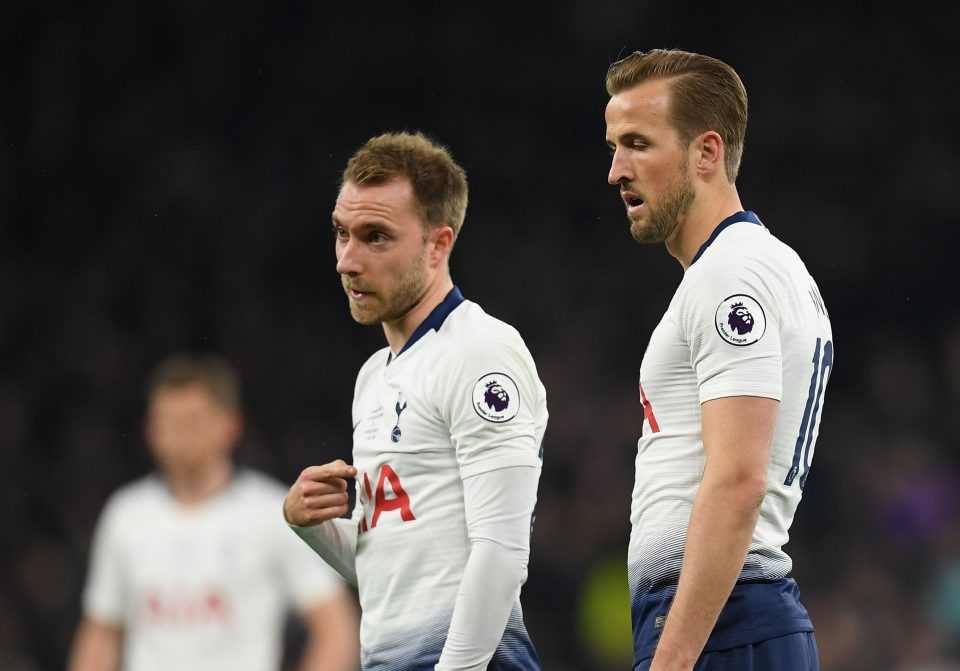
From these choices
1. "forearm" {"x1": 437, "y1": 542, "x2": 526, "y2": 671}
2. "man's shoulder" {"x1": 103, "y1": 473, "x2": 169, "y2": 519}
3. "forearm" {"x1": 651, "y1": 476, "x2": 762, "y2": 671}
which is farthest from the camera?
"man's shoulder" {"x1": 103, "y1": 473, "x2": 169, "y2": 519}

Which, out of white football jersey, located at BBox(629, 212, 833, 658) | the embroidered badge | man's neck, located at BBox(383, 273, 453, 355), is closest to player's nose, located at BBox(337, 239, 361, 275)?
man's neck, located at BBox(383, 273, 453, 355)

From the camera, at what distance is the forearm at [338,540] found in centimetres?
342

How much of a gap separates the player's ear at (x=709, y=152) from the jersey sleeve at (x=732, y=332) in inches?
10.0

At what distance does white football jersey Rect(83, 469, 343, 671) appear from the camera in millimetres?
5695

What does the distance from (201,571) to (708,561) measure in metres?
3.70

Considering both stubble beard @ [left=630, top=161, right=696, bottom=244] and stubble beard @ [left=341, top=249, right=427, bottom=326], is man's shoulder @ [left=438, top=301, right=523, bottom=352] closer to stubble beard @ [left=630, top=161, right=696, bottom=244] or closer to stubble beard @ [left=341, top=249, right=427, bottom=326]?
stubble beard @ [left=341, top=249, right=427, bottom=326]

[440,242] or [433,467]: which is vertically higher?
[440,242]

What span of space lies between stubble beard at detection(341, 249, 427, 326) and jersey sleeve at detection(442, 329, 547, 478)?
9.7 inches

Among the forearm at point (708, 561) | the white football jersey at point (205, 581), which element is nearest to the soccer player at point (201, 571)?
the white football jersey at point (205, 581)

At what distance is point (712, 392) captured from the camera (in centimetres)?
262

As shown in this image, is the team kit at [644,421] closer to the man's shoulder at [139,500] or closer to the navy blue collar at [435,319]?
the navy blue collar at [435,319]

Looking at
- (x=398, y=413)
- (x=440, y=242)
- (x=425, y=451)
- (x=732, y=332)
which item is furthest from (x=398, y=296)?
(x=732, y=332)

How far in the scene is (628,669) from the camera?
939 cm

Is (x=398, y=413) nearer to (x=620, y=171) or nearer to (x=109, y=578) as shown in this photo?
(x=620, y=171)
